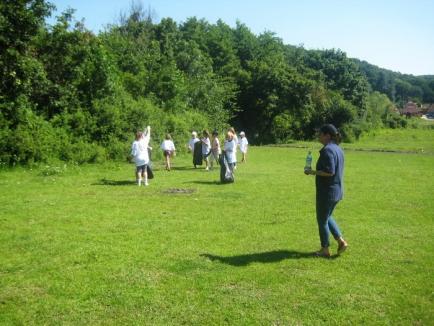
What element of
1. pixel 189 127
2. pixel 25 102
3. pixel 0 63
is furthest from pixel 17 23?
pixel 189 127

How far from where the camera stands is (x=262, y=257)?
7.52 meters

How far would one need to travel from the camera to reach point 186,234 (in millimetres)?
8906

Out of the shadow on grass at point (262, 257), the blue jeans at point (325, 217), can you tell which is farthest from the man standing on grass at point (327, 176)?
the shadow on grass at point (262, 257)

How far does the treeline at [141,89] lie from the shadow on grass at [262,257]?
44.6ft

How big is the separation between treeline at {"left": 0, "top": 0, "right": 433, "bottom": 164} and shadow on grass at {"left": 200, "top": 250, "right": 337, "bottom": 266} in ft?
44.6

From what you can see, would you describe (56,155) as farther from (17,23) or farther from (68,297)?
(68,297)

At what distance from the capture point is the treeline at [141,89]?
1927 cm

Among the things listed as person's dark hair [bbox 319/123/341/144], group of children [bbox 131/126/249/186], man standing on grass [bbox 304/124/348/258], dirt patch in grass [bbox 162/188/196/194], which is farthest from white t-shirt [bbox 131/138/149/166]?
person's dark hair [bbox 319/123/341/144]

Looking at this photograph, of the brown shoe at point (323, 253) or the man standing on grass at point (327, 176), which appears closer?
the man standing on grass at point (327, 176)

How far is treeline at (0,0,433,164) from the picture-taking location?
19.3 meters

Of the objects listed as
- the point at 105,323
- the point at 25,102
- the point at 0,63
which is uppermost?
the point at 0,63

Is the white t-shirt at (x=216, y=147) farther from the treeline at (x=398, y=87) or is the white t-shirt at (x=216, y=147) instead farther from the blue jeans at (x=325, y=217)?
the treeline at (x=398, y=87)

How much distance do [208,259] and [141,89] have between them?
24227 mm

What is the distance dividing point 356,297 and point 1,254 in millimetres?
5800
